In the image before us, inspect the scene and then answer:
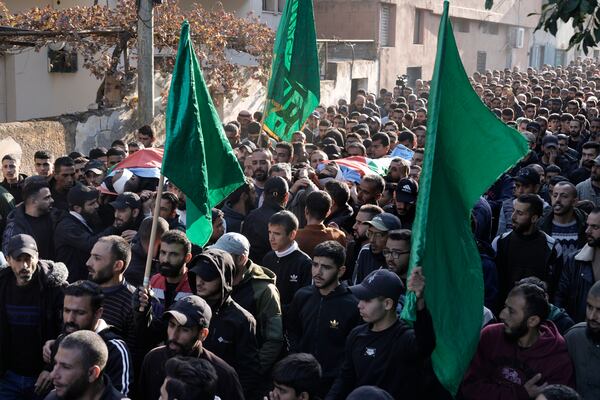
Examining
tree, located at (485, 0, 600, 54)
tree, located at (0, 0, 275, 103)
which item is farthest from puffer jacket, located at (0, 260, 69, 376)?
A: tree, located at (0, 0, 275, 103)

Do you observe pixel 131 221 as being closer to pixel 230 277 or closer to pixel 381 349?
pixel 230 277

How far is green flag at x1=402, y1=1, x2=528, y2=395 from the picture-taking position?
4.39 meters

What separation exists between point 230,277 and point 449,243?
1436 millimetres

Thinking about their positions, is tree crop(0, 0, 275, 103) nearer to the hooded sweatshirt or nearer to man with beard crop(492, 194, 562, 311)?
man with beard crop(492, 194, 562, 311)

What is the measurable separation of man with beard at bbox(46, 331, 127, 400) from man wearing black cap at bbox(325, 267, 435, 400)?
53.4 inches

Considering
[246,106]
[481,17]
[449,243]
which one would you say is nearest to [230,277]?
[449,243]

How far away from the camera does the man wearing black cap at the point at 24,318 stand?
17.7ft

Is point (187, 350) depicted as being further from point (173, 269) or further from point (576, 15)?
point (576, 15)

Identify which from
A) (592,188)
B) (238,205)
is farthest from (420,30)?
(238,205)

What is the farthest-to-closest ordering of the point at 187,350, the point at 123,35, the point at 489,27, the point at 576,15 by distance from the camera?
the point at 489,27 → the point at 123,35 → the point at 576,15 → the point at 187,350

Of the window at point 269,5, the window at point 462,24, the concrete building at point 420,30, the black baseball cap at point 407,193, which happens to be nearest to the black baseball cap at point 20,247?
the black baseball cap at point 407,193

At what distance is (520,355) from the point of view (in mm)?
4734

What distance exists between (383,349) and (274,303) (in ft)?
3.57

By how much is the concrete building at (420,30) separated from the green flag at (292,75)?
1900 centimetres
